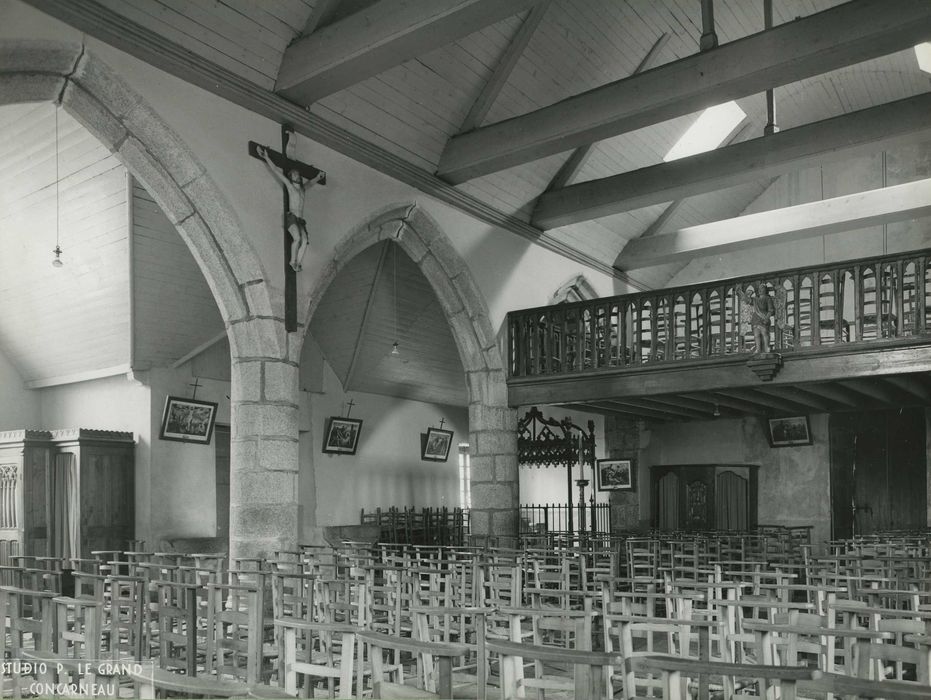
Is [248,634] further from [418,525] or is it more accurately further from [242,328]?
[418,525]

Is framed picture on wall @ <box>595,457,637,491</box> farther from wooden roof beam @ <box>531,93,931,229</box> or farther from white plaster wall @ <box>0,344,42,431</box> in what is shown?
white plaster wall @ <box>0,344,42,431</box>

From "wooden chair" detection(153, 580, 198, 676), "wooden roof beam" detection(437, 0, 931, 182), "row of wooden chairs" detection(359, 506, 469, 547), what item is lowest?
"row of wooden chairs" detection(359, 506, 469, 547)

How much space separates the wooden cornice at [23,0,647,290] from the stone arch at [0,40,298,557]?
55cm

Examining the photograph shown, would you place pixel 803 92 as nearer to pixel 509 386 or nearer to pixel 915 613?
pixel 509 386

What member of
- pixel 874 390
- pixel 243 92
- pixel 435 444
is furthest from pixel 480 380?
pixel 243 92

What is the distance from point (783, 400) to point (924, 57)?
5479 mm

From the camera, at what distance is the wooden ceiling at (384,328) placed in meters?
13.6

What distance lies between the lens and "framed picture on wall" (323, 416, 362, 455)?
14.8 meters

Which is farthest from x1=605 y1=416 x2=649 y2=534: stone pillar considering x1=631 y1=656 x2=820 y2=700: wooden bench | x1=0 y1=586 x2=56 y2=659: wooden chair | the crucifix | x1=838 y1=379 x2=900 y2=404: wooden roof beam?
x1=631 y1=656 x2=820 y2=700: wooden bench

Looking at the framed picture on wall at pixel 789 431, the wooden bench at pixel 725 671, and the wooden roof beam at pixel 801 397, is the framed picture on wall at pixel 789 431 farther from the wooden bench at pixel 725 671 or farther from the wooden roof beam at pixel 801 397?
the wooden bench at pixel 725 671

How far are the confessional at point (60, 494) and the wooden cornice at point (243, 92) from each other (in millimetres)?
5565

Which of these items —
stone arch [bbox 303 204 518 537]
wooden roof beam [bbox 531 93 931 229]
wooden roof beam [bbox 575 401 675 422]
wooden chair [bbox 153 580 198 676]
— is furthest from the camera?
wooden roof beam [bbox 575 401 675 422]

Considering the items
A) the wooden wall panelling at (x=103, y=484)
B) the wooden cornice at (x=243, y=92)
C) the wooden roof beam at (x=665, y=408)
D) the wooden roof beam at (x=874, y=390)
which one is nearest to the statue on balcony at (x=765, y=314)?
the wooden roof beam at (x=874, y=390)

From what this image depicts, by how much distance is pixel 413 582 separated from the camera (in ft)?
18.3
